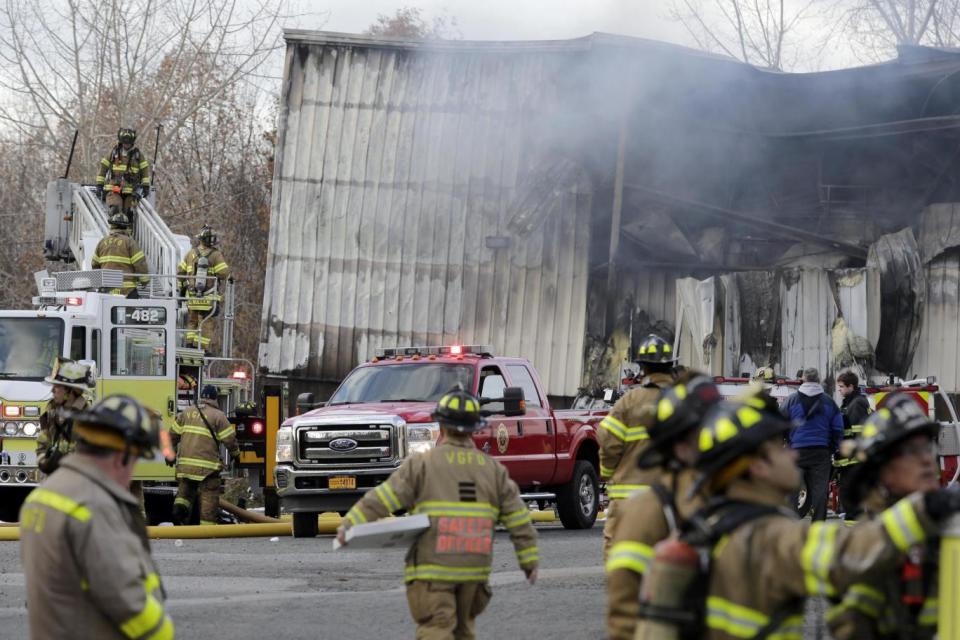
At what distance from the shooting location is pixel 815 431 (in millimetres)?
14984

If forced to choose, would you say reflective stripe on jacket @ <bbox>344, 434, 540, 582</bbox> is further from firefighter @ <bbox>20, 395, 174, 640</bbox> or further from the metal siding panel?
the metal siding panel

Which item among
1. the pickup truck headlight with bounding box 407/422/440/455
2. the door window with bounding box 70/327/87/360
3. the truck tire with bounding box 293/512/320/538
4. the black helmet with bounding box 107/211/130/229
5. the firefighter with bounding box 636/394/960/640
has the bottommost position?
the truck tire with bounding box 293/512/320/538

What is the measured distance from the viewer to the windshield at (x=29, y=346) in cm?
1692

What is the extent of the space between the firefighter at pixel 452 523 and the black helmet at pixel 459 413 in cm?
1

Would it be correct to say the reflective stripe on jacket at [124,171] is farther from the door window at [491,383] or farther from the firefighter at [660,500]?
the firefighter at [660,500]

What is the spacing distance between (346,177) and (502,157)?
274 centimetres

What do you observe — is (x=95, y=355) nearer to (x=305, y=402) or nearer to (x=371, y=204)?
(x=305, y=402)

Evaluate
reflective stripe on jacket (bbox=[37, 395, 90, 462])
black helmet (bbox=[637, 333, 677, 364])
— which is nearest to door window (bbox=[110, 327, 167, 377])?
reflective stripe on jacket (bbox=[37, 395, 90, 462])

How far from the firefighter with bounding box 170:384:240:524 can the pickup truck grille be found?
6.10 ft

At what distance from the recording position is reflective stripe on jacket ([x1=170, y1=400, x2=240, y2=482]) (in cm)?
1700

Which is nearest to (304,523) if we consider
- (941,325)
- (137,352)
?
(137,352)

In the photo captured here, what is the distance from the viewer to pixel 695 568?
3938 mm

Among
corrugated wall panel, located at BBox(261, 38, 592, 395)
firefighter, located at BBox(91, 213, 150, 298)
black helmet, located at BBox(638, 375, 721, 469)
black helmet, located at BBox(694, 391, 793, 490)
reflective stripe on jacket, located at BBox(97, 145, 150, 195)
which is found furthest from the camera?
corrugated wall panel, located at BBox(261, 38, 592, 395)

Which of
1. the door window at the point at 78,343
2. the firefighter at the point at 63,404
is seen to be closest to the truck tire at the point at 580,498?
the door window at the point at 78,343
